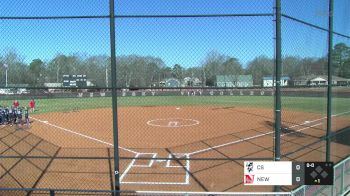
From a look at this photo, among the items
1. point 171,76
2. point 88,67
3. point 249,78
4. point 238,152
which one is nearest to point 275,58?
point 249,78

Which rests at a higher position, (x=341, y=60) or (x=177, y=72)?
(x=341, y=60)

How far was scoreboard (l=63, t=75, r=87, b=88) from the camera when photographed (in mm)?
6848

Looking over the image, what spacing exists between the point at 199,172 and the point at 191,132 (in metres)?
8.43

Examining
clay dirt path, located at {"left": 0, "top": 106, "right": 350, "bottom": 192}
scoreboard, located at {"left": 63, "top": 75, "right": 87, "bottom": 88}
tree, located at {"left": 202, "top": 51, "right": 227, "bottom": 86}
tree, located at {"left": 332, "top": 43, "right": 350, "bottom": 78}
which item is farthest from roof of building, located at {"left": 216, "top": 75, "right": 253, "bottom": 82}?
tree, located at {"left": 332, "top": 43, "right": 350, "bottom": 78}
